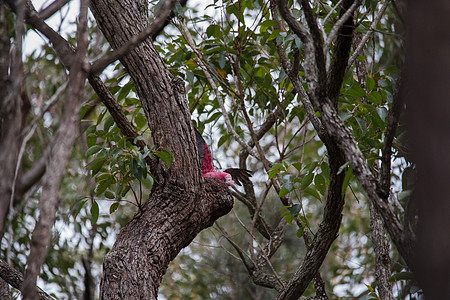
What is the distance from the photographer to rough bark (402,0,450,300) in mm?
914

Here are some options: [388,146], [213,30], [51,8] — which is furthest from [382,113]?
[51,8]

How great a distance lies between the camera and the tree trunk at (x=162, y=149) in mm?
2271

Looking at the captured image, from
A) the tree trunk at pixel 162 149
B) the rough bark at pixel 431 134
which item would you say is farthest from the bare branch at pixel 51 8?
the rough bark at pixel 431 134

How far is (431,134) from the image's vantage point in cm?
94

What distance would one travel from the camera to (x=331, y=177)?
212cm

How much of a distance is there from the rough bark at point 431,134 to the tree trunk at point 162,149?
146cm

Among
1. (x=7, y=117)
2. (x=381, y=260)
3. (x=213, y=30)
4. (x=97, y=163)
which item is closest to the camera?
(x=7, y=117)

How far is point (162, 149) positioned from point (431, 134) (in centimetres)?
156

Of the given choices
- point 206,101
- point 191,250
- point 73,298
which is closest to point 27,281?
point 206,101

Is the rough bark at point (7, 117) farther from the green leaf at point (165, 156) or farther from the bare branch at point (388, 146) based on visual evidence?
the bare branch at point (388, 146)

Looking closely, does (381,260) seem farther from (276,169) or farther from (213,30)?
(213,30)

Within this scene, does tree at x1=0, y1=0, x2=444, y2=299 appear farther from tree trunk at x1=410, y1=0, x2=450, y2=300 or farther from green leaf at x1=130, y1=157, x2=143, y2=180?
tree trunk at x1=410, y1=0, x2=450, y2=300

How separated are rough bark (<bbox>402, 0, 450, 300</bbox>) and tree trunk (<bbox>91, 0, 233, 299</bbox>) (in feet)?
4.78

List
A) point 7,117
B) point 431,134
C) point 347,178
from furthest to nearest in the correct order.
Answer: point 347,178, point 7,117, point 431,134
